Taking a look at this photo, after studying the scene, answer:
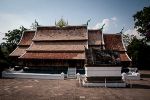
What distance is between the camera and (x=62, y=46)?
20.2 meters

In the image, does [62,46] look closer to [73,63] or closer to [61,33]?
[61,33]

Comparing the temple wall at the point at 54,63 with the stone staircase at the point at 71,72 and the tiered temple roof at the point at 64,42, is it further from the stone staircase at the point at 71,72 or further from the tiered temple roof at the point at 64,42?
the tiered temple roof at the point at 64,42

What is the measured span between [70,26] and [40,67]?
32.1 feet

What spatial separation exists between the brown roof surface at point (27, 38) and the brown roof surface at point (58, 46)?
99.3 inches

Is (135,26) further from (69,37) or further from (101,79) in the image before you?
(101,79)

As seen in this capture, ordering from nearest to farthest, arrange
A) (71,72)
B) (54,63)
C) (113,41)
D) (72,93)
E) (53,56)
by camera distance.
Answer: (72,93)
(71,72)
(53,56)
(54,63)
(113,41)

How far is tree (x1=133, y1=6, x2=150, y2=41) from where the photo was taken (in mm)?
25922

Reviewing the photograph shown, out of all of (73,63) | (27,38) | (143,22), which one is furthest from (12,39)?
(143,22)

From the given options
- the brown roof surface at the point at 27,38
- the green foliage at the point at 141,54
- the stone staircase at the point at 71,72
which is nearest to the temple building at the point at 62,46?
the brown roof surface at the point at 27,38

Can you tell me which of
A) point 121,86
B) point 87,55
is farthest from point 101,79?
point 87,55

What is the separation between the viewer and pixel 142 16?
27.3 meters

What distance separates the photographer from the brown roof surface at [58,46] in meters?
19.5

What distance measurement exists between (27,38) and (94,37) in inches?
535

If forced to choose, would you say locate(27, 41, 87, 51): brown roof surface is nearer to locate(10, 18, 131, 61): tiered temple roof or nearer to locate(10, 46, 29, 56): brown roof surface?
locate(10, 18, 131, 61): tiered temple roof
